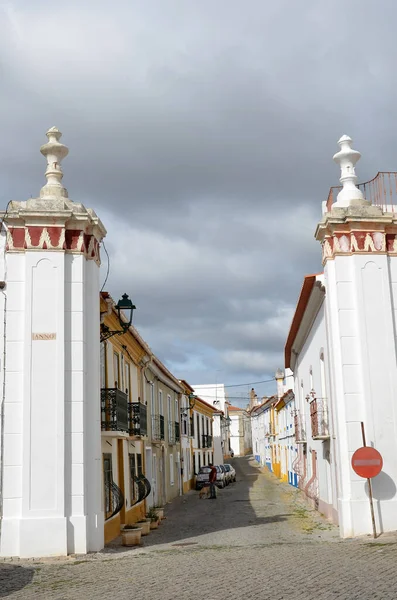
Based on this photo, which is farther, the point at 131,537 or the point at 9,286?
the point at 131,537

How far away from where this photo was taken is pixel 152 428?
960 inches

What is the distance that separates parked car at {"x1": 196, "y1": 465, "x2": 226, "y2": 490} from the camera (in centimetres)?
3491

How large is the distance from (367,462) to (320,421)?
14.1 feet

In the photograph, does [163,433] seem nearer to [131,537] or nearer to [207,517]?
[207,517]

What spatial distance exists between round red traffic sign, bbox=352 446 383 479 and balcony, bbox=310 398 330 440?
3283mm

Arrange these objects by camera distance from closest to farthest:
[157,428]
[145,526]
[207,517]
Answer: [145,526] < [207,517] < [157,428]

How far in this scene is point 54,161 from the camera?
44.7 feet

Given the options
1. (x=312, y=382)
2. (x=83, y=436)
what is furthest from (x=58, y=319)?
(x=312, y=382)

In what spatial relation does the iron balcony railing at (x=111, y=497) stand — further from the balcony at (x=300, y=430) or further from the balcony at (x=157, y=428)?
the balcony at (x=300, y=430)

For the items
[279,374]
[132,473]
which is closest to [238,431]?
[279,374]

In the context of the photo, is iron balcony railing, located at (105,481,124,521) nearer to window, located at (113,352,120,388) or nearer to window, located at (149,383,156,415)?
window, located at (113,352,120,388)

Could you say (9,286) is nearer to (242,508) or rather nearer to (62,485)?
(62,485)

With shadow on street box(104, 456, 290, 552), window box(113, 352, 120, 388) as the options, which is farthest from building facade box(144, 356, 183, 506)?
window box(113, 352, 120, 388)

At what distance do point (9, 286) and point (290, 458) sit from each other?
2543cm
